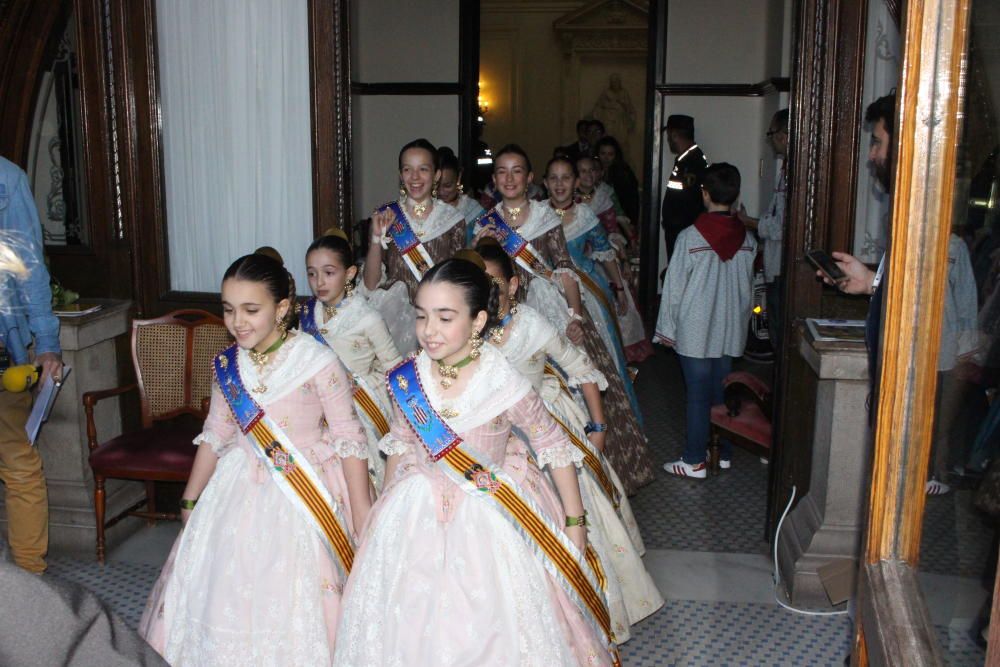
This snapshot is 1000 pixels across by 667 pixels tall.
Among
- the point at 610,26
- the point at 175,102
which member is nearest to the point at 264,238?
the point at 175,102

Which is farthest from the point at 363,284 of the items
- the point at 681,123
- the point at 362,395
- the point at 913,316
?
the point at 681,123

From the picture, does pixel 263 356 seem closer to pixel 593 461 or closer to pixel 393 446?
pixel 393 446

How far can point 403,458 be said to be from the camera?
8.30 ft

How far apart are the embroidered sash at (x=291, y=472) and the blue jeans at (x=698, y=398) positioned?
7.19ft

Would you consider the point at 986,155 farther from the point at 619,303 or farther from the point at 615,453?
the point at 619,303

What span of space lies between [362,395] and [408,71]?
492 cm

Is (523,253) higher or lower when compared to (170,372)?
higher

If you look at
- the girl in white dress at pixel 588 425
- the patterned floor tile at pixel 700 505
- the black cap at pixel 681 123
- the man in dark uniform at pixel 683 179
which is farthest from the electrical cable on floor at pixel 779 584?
the black cap at pixel 681 123

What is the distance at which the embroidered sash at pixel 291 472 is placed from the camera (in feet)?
8.54

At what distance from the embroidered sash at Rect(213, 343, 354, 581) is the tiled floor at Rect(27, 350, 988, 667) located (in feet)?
3.12

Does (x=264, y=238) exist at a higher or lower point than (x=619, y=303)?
higher

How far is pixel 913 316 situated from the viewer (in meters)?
1.37

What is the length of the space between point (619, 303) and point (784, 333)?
2033 millimetres

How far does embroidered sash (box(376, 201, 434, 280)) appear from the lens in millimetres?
4191
